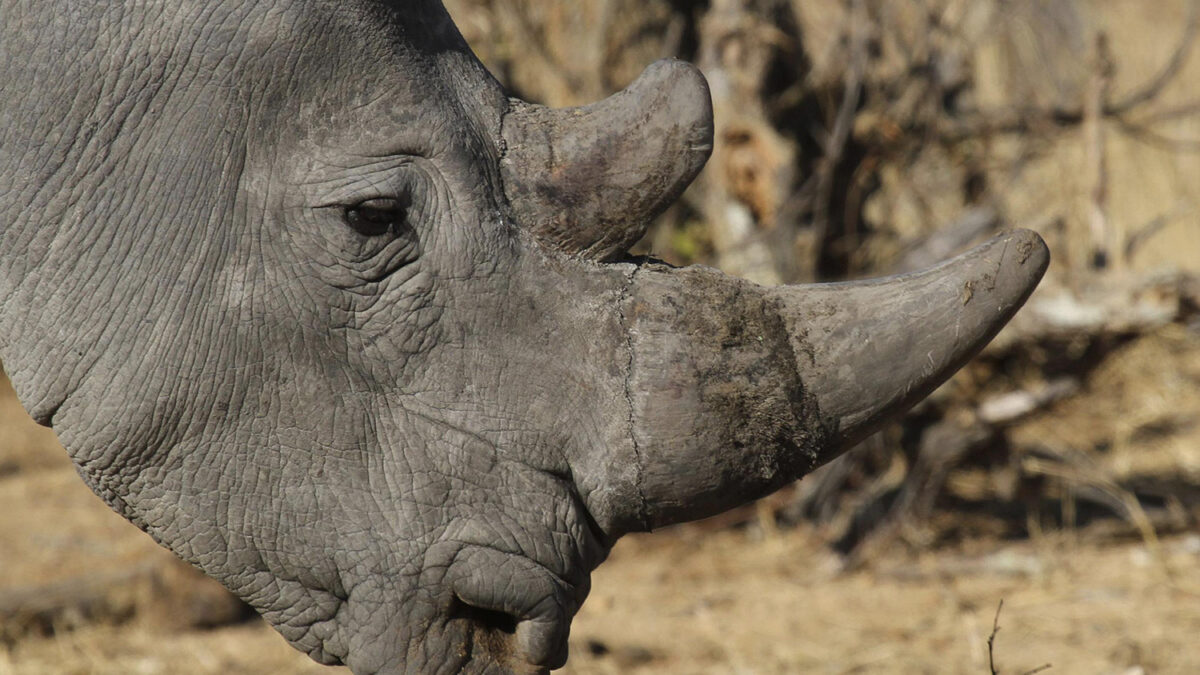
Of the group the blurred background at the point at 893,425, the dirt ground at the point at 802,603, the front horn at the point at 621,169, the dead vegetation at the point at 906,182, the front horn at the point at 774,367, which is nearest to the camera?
the front horn at the point at 774,367

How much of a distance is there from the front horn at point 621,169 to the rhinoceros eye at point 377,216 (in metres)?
0.18

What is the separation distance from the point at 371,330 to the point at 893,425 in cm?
333

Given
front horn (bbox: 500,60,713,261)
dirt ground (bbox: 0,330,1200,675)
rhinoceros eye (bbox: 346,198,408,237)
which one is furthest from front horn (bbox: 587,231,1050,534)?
dirt ground (bbox: 0,330,1200,675)

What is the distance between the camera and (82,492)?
21.1ft

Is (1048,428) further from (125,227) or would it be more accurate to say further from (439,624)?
(125,227)

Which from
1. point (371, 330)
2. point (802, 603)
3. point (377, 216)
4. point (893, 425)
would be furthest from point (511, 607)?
point (893, 425)

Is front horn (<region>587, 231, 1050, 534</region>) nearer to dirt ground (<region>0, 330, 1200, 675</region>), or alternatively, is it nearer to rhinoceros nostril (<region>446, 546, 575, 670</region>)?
rhinoceros nostril (<region>446, 546, 575, 670</region>)

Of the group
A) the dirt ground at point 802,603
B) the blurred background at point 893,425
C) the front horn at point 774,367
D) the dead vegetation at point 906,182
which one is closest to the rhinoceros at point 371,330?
the front horn at point 774,367

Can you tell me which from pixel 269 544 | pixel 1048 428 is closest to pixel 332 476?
pixel 269 544

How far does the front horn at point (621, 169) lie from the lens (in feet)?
6.27

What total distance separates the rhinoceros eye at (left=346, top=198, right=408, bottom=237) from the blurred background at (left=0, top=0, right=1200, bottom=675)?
2420 mm

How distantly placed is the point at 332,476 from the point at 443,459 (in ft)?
0.56

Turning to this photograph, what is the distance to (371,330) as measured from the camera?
1866 millimetres

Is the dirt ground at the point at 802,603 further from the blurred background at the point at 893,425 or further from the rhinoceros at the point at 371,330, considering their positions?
the rhinoceros at the point at 371,330
